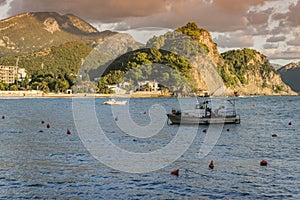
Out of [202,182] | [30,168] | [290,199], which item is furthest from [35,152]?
[290,199]

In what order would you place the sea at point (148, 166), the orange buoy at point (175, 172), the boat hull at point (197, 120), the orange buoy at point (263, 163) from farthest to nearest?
the boat hull at point (197, 120)
the orange buoy at point (263, 163)
the orange buoy at point (175, 172)
the sea at point (148, 166)

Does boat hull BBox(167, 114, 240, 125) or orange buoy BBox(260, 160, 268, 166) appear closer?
orange buoy BBox(260, 160, 268, 166)

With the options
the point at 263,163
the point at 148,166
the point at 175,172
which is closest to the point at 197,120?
the point at 263,163

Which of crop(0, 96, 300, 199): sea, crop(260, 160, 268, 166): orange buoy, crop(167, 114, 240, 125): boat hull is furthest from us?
crop(167, 114, 240, 125): boat hull

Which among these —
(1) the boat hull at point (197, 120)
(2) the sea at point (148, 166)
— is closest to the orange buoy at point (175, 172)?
(2) the sea at point (148, 166)

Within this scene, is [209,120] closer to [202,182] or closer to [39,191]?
[202,182]

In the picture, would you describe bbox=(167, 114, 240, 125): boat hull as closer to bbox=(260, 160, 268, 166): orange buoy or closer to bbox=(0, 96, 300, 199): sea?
bbox=(0, 96, 300, 199): sea

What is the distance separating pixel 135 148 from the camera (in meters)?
43.4

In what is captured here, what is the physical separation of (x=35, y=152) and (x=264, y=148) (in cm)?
2315

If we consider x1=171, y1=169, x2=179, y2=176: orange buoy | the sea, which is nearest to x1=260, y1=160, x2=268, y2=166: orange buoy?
the sea

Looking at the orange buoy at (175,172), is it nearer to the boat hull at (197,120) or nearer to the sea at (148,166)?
the sea at (148,166)

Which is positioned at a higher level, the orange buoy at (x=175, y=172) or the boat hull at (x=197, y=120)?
the boat hull at (x=197, y=120)

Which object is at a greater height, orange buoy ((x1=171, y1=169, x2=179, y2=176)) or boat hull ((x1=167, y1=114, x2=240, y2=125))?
boat hull ((x1=167, y1=114, x2=240, y2=125))

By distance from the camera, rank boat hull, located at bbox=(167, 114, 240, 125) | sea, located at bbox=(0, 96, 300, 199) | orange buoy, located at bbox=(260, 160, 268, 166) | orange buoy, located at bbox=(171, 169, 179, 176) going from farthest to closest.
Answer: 1. boat hull, located at bbox=(167, 114, 240, 125)
2. orange buoy, located at bbox=(260, 160, 268, 166)
3. orange buoy, located at bbox=(171, 169, 179, 176)
4. sea, located at bbox=(0, 96, 300, 199)
